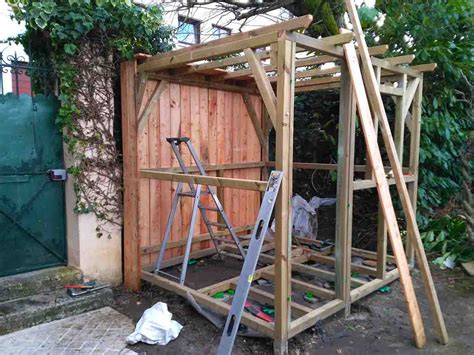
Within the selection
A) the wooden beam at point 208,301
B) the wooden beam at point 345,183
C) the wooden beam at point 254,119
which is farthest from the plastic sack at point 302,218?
the wooden beam at point 208,301

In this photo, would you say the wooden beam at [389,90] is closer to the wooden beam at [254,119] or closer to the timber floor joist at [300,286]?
the timber floor joist at [300,286]

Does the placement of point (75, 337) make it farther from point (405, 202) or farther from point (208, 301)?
point (405, 202)

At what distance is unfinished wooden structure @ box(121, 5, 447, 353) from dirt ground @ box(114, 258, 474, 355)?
135 mm

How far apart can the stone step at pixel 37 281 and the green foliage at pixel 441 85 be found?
4.14m

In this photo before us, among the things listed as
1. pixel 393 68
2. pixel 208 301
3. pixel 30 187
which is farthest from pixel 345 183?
pixel 30 187

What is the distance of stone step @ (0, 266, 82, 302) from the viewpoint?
9.97 feet

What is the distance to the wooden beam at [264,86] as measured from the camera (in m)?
2.48

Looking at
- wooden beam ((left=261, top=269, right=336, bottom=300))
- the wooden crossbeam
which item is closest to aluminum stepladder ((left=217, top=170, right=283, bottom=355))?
the wooden crossbeam

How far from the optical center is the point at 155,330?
274 centimetres

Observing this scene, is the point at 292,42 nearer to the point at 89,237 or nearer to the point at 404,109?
the point at 404,109

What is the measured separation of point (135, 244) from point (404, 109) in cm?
302

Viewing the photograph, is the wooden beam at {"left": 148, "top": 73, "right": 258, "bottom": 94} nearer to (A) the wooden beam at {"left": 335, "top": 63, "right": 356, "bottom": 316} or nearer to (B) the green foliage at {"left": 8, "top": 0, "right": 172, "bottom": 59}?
(B) the green foliage at {"left": 8, "top": 0, "right": 172, "bottom": 59}

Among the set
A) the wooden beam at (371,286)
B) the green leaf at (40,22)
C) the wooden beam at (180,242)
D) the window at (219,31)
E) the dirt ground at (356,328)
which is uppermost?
the window at (219,31)

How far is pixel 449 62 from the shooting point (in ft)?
15.3
